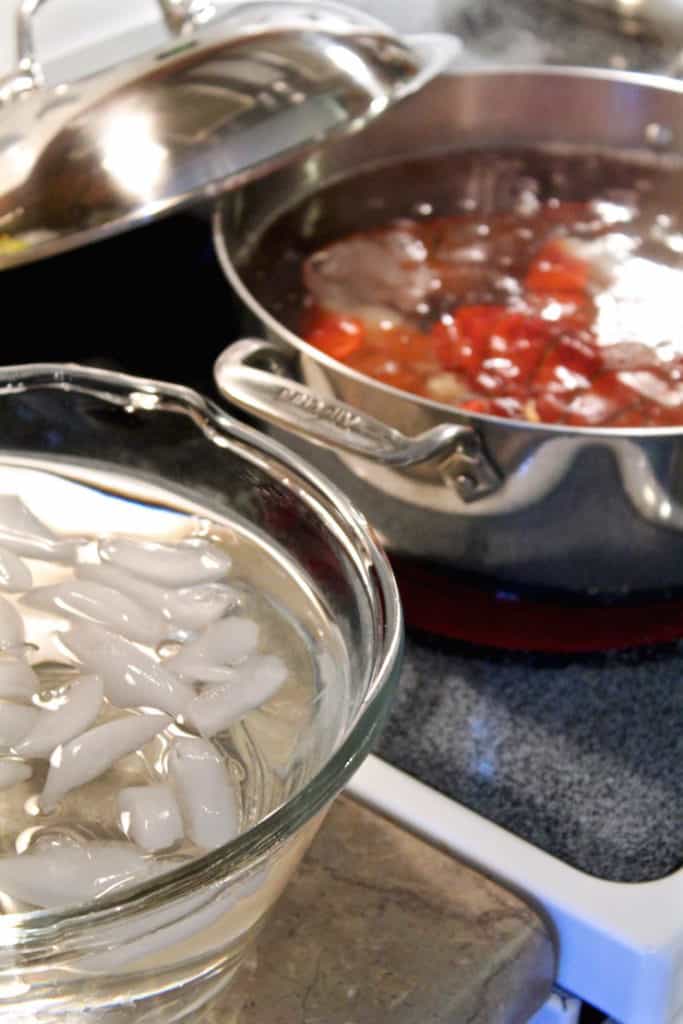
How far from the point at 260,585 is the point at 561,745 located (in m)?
0.18

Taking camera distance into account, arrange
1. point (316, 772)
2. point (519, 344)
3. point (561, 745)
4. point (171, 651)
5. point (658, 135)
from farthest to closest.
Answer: point (658, 135) < point (519, 344) < point (561, 745) < point (171, 651) < point (316, 772)

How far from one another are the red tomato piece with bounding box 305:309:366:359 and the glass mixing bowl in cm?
18

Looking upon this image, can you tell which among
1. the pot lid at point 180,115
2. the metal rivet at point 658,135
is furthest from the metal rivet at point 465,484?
the metal rivet at point 658,135

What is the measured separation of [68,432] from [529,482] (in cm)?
20

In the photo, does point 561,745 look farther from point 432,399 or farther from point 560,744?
point 432,399

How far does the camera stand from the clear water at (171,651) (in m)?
0.48

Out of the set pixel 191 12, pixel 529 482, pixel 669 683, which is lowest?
pixel 669 683

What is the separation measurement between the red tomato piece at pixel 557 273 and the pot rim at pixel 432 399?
14 centimetres

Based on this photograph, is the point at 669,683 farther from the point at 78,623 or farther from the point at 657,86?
the point at 657,86

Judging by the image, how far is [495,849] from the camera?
580 mm

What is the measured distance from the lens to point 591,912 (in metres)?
0.56

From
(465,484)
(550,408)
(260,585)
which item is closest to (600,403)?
(550,408)

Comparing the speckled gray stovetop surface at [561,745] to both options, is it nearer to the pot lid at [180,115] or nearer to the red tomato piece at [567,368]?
the red tomato piece at [567,368]

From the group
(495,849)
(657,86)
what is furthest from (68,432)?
(657,86)
